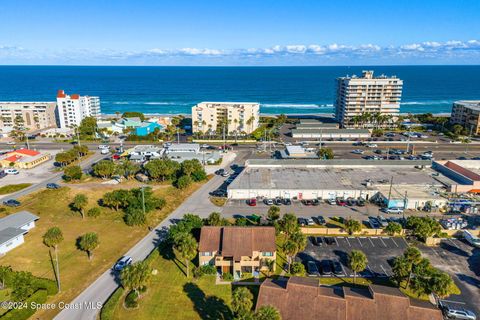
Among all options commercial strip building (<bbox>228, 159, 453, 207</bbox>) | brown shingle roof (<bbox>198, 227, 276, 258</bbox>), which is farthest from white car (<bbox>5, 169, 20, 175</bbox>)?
brown shingle roof (<bbox>198, 227, 276, 258</bbox>)

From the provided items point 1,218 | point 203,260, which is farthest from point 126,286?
point 1,218

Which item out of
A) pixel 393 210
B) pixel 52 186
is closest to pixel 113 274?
pixel 52 186

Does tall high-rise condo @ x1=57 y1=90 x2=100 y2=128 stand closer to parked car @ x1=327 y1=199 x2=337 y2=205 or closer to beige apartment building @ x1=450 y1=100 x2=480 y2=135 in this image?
parked car @ x1=327 y1=199 x2=337 y2=205

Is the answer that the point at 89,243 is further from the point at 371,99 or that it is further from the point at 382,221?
the point at 371,99

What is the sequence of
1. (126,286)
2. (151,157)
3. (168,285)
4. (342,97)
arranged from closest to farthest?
(126,286) < (168,285) < (151,157) < (342,97)

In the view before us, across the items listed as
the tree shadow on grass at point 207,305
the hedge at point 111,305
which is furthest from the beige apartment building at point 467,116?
the hedge at point 111,305

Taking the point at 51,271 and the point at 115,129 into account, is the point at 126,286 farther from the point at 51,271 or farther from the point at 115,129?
the point at 115,129
